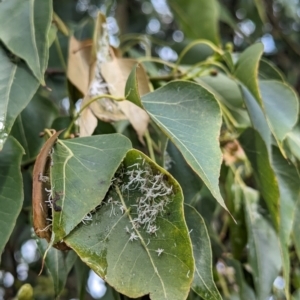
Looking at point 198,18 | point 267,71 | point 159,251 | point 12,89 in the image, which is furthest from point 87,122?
point 198,18

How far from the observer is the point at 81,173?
18.0 inches

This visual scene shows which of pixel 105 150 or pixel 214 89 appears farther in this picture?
pixel 214 89

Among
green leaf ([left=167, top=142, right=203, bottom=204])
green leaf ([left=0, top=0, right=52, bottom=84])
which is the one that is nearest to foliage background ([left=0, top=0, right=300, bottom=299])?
green leaf ([left=167, top=142, right=203, bottom=204])

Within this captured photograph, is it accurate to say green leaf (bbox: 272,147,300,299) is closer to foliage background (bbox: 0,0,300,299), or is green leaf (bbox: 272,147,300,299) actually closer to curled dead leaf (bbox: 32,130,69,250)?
foliage background (bbox: 0,0,300,299)

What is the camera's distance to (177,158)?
0.61m

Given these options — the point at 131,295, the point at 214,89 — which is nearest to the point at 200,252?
the point at 131,295

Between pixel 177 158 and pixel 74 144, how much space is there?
6.4 inches

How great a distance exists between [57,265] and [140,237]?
0.49 feet

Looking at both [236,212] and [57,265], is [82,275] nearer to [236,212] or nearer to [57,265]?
[57,265]

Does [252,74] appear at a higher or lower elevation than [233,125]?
higher

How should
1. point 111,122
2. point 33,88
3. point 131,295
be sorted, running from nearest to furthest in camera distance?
point 131,295 → point 33,88 → point 111,122

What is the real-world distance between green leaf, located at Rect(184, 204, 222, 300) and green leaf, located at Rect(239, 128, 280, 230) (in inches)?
4.3

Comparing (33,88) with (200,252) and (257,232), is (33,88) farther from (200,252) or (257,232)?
(257,232)

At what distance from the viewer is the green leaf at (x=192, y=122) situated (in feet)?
1.44
